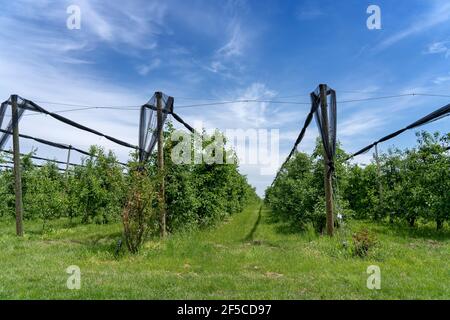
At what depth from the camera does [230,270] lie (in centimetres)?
660

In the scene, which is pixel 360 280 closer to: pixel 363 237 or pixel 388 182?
pixel 363 237

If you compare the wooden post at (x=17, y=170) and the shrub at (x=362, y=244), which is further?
the wooden post at (x=17, y=170)

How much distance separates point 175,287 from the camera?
209 inches

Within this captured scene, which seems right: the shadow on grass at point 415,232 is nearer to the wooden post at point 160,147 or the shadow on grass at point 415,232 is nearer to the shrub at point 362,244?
the shrub at point 362,244

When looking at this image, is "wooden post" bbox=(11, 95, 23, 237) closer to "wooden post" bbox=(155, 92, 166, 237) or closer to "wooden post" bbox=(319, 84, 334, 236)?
"wooden post" bbox=(155, 92, 166, 237)

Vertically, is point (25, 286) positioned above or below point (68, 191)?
below

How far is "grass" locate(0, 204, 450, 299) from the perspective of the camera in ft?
16.4

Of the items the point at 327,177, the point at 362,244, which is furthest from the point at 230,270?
the point at 327,177

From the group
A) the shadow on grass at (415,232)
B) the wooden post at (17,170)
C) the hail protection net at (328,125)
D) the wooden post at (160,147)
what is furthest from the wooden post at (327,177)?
the wooden post at (17,170)

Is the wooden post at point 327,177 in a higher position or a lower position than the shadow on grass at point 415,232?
higher

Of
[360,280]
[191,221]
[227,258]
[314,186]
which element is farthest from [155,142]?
[360,280]

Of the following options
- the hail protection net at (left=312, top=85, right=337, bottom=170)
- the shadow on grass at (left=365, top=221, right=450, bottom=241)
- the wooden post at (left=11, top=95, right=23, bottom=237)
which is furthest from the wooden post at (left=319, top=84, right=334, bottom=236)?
the wooden post at (left=11, top=95, right=23, bottom=237)

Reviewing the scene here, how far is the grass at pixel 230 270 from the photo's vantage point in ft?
16.4
